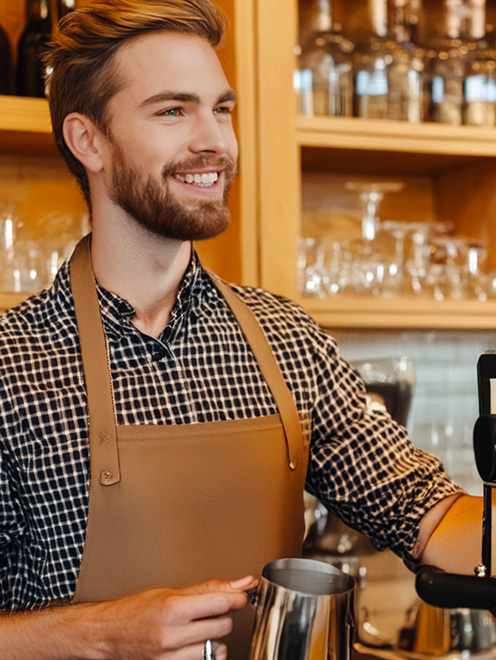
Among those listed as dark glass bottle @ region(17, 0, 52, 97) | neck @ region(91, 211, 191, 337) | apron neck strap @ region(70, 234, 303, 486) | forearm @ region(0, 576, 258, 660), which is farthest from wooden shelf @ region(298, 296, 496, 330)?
forearm @ region(0, 576, 258, 660)

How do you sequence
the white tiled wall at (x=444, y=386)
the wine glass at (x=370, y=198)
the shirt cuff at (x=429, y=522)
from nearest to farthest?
the shirt cuff at (x=429, y=522) → the wine glass at (x=370, y=198) → the white tiled wall at (x=444, y=386)

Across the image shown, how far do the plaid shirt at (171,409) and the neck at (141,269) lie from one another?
0.09ft

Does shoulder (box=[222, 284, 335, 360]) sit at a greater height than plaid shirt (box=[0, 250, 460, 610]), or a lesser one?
greater

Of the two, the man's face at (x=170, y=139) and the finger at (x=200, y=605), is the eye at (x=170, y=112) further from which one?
the finger at (x=200, y=605)

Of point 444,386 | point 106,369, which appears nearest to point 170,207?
point 106,369

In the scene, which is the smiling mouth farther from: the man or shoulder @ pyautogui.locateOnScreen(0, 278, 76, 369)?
shoulder @ pyautogui.locateOnScreen(0, 278, 76, 369)

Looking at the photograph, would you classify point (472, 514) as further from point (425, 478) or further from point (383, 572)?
point (383, 572)

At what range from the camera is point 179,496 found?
129 centimetres

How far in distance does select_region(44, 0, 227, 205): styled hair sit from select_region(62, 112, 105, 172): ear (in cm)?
1

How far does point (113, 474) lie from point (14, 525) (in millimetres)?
176

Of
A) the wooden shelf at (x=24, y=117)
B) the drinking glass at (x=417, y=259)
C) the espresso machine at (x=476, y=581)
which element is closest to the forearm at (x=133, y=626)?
the espresso machine at (x=476, y=581)

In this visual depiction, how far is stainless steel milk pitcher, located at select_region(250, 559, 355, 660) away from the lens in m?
0.81

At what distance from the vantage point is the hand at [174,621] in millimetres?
957

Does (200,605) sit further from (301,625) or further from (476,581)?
(476,581)
